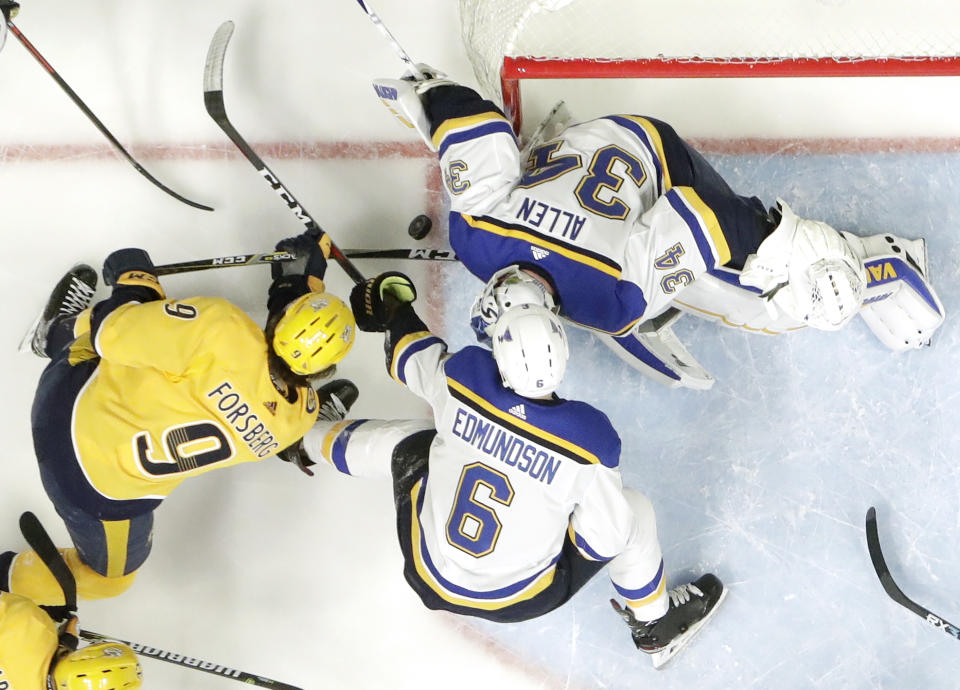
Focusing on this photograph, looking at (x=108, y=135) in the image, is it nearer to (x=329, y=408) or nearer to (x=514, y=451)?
(x=329, y=408)

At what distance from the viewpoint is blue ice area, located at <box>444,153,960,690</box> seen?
2754 millimetres

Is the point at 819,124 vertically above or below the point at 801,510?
above

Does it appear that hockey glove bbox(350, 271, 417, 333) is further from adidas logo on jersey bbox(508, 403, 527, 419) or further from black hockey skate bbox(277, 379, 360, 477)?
adidas logo on jersey bbox(508, 403, 527, 419)

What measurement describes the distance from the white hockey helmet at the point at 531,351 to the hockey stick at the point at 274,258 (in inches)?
29.4

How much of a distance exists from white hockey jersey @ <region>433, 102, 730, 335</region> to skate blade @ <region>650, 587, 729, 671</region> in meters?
1.12

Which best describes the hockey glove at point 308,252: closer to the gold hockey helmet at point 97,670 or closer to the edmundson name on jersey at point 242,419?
the edmundson name on jersey at point 242,419

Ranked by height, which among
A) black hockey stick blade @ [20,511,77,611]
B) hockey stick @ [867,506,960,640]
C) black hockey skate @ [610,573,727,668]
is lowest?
black hockey skate @ [610,573,727,668]

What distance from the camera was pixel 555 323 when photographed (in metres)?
1.96

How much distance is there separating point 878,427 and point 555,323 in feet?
4.70

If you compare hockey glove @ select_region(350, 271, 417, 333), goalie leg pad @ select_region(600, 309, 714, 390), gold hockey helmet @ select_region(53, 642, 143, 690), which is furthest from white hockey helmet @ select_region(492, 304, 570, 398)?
gold hockey helmet @ select_region(53, 642, 143, 690)

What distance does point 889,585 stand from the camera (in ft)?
8.73

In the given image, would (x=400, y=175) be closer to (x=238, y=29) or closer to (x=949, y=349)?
(x=238, y=29)

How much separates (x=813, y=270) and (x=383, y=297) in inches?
46.8

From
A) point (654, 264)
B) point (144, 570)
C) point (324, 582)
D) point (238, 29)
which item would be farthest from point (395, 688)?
point (238, 29)
